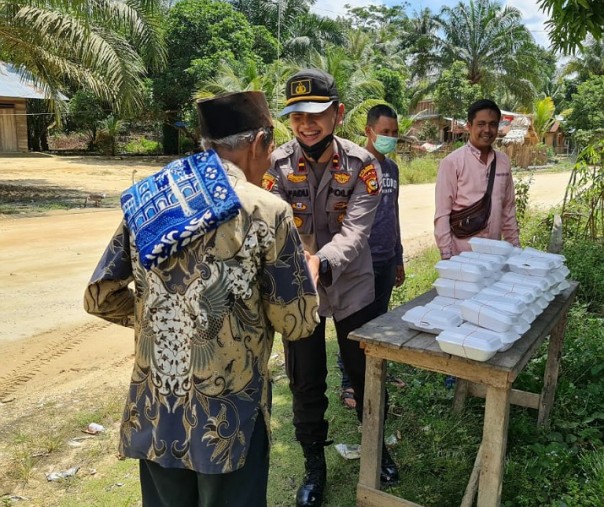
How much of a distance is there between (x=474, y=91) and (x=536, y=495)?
26.8 metres

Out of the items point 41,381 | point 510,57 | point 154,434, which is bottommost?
point 41,381

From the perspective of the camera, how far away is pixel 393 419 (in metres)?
3.44

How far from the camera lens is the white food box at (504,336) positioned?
2.07 metres

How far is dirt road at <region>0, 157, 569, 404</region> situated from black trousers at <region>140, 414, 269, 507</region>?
2.58 meters

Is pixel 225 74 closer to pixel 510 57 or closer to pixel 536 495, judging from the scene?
pixel 510 57

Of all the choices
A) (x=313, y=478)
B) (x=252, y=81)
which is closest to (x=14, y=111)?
(x=252, y=81)

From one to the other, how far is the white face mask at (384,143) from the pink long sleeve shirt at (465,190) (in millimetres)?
350

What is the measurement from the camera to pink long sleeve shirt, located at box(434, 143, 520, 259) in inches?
140

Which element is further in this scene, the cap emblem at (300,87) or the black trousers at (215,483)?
the cap emblem at (300,87)

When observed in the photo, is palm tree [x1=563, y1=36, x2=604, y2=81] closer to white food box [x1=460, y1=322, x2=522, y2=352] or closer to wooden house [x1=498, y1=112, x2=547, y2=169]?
wooden house [x1=498, y1=112, x2=547, y2=169]

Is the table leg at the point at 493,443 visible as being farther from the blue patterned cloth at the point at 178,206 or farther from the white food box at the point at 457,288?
the blue patterned cloth at the point at 178,206

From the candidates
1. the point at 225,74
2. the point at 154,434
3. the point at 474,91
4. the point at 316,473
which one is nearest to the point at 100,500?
the point at 316,473

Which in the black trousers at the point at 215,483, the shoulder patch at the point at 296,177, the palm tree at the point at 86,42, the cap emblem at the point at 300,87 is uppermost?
the palm tree at the point at 86,42

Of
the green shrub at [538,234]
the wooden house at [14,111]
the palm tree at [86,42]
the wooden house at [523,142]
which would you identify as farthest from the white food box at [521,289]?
the wooden house at [523,142]
